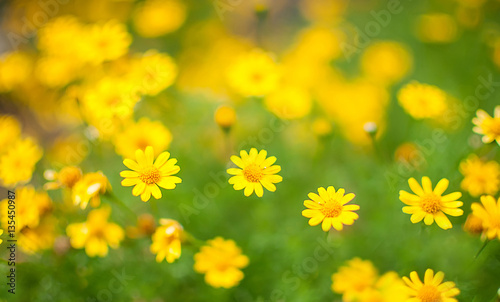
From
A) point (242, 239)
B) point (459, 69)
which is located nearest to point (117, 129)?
point (242, 239)

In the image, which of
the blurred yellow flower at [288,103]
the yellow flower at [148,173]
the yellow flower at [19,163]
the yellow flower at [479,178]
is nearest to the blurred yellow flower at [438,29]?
the blurred yellow flower at [288,103]

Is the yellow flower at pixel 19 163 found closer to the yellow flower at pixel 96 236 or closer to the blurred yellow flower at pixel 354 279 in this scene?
the yellow flower at pixel 96 236

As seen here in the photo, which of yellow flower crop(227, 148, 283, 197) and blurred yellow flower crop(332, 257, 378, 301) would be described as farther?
blurred yellow flower crop(332, 257, 378, 301)

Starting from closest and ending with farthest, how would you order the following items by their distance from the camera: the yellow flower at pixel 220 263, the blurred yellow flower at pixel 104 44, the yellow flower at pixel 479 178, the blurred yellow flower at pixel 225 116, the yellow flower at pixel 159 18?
the yellow flower at pixel 220 263 < the yellow flower at pixel 479 178 < the blurred yellow flower at pixel 225 116 < the blurred yellow flower at pixel 104 44 < the yellow flower at pixel 159 18

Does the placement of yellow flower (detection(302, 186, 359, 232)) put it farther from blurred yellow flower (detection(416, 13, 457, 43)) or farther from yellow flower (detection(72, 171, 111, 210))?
blurred yellow flower (detection(416, 13, 457, 43))

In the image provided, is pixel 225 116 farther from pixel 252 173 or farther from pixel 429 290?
pixel 429 290

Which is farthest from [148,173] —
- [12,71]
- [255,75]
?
[12,71]

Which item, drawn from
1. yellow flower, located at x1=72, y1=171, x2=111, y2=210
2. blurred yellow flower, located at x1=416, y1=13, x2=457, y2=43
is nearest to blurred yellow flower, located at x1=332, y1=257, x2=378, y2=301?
yellow flower, located at x1=72, y1=171, x2=111, y2=210
